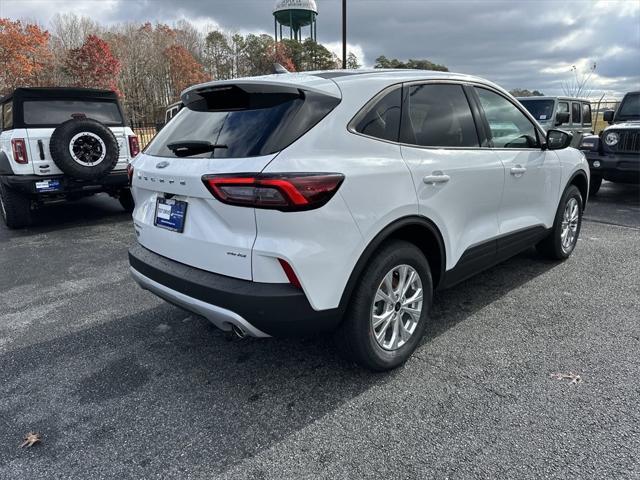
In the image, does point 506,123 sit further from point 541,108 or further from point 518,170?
point 541,108

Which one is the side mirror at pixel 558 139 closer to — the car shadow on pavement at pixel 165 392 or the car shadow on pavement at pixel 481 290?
the car shadow on pavement at pixel 481 290

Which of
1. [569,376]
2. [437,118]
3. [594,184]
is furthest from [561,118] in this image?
[569,376]

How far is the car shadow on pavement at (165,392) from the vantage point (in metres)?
2.23

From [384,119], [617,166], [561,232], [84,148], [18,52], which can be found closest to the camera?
[384,119]

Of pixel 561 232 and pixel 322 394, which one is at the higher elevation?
pixel 561 232

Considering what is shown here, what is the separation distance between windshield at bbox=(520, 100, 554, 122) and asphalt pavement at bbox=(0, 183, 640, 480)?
6.83m

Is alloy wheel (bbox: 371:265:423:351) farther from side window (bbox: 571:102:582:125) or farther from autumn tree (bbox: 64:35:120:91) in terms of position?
autumn tree (bbox: 64:35:120:91)

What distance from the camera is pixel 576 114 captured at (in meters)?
10.9

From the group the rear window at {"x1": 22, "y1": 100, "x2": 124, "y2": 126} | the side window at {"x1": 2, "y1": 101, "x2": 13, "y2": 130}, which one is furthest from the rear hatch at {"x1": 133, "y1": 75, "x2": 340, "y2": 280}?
the side window at {"x1": 2, "y1": 101, "x2": 13, "y2": 130}

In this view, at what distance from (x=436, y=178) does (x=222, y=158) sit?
4.28 ft

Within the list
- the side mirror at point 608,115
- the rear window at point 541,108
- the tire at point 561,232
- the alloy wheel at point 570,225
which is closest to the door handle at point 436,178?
the tire at point 561,232

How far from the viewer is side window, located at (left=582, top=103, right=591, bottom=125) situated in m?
11.3

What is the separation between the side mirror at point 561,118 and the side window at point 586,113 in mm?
1077

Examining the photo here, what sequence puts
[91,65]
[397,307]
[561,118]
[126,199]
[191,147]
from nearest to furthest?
[191,147]
[397,307]
[126,199]
[561,118]
[91,65]
